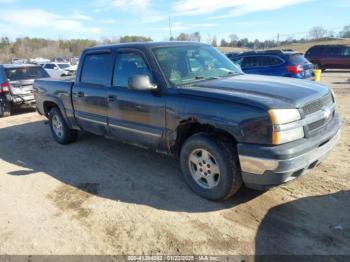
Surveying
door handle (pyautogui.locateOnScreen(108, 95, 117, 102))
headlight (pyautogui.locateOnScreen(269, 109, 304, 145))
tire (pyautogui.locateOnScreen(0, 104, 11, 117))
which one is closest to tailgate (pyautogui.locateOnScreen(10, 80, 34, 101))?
tire (pyautogui.locateOnScreen(0, 104, 11, 117))

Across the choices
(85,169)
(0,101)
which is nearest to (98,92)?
(85,169)

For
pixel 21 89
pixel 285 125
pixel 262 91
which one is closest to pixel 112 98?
pixel 262 91

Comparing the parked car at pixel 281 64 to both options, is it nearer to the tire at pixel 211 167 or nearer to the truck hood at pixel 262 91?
the truck hood at pixel 262 91

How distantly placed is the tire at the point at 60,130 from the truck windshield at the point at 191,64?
3.04 metres

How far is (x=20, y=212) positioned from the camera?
157 inches

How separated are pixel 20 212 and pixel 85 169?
54.9 inches

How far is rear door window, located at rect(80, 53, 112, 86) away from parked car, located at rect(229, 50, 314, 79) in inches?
291

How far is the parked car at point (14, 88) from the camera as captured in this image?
33.1ft

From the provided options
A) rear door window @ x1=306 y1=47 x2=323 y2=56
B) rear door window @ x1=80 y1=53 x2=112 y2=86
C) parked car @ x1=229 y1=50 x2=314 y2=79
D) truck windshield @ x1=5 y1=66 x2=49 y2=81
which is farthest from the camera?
rear door window @ x1=306 y1=47 x2=323 y2=56

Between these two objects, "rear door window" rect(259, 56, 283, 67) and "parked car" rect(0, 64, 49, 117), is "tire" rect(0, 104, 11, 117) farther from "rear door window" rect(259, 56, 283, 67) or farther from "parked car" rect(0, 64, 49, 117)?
"rear door window" rect(259, 56, 283, 67)

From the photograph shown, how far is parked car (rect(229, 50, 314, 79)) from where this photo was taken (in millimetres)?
10680

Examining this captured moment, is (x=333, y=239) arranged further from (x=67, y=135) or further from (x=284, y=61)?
(x=284, y=61)

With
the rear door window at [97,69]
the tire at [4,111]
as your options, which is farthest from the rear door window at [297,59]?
the tire at [4,111]

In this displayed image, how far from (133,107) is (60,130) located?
9.30ft
